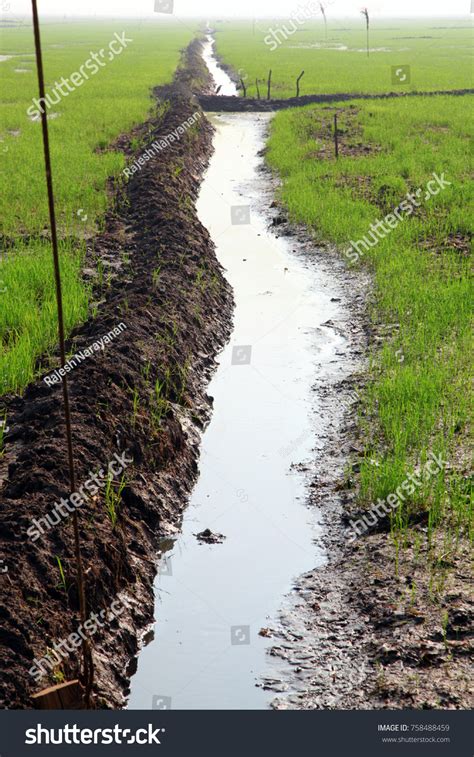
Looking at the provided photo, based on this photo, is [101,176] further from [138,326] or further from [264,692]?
[264,692]

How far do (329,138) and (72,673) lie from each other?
1591 cm

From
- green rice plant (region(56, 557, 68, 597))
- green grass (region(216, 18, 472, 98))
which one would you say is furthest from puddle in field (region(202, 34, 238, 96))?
green rice plant (region(56, 557, 68, 597))

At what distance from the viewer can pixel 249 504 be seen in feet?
18.5

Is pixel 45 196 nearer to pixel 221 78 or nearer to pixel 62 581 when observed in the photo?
pixel 62 581

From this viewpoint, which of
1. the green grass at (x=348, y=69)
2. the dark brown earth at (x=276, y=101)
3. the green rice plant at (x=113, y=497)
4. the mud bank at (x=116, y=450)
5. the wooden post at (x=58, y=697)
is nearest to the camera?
the wooden post at (x=58, y=697)

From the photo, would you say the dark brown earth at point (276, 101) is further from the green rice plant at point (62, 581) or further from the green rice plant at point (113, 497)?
the green rice plant at point (62, 581)

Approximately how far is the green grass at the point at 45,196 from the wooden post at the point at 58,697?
3351 mm

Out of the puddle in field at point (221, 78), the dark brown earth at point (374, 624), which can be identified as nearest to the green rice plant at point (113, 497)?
the dark brown earth at point (374, 624)

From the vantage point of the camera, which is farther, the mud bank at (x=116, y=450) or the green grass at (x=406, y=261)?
the green grass at (x=406, y=261)

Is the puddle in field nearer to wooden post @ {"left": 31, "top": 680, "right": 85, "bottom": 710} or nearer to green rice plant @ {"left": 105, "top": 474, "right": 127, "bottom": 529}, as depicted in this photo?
green rice plant @ {"left": 105, "top": 474, "right": 127, "bottom": 529}

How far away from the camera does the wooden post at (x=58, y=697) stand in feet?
10.8

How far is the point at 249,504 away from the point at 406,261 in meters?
5.07

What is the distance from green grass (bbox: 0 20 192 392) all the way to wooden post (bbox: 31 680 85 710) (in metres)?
3.35

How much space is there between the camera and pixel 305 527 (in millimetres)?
5320
